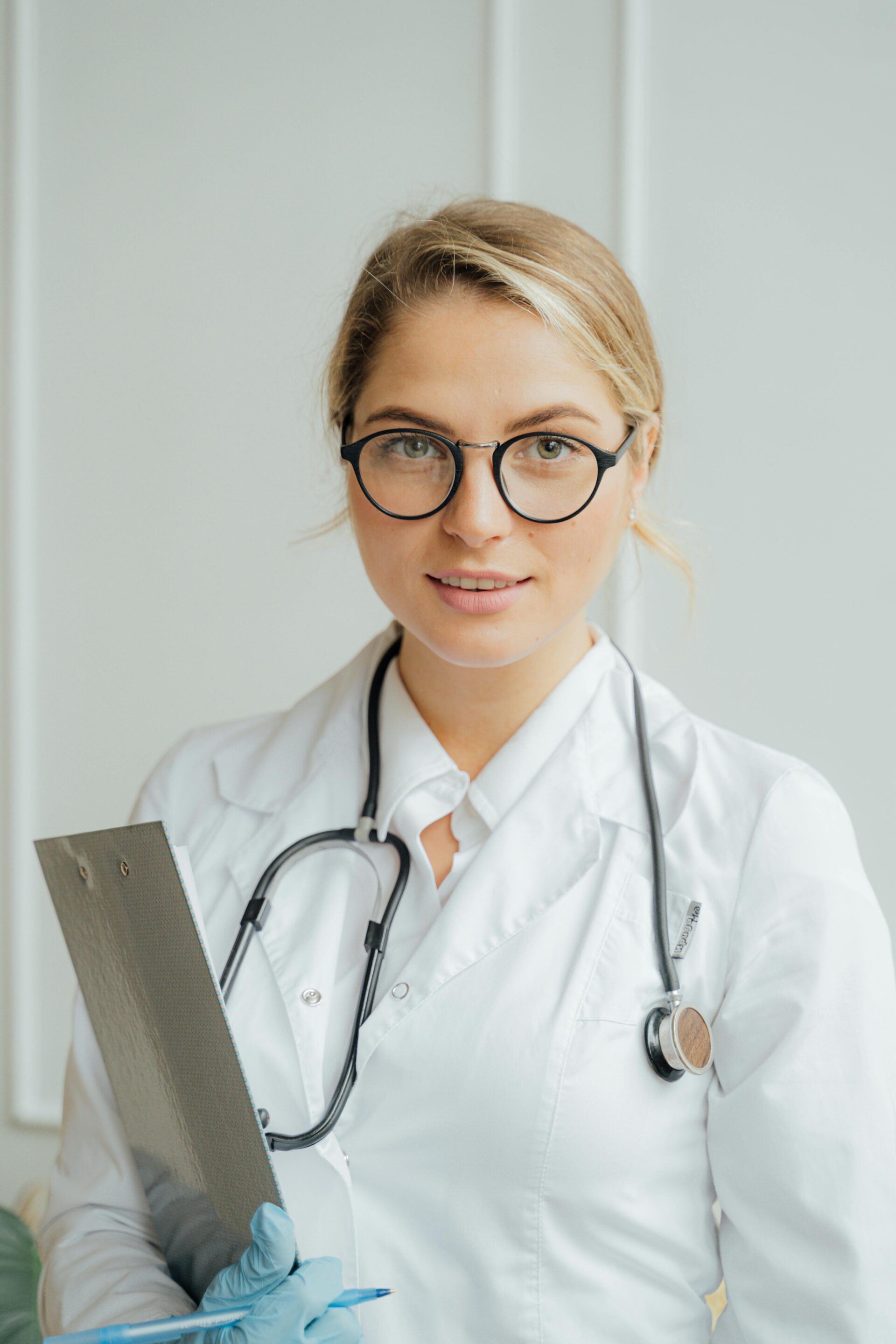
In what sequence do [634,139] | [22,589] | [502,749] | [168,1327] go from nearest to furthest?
[168,1327]
[502,749]
[634,139]
[22,589]

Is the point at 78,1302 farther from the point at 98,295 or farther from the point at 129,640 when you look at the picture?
the point at 98,295

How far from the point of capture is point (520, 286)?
3.36ft

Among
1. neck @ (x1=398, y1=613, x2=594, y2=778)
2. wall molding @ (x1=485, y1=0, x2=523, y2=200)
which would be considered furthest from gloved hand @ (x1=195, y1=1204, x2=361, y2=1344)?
wall molding @ (x1=485, y1=0, x2=523, y2=200)

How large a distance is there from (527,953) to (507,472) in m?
0.46

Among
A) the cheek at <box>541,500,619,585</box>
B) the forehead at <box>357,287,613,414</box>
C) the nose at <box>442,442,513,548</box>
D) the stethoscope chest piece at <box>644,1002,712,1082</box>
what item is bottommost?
the stethoscope chest piece at <box>644,1002,712,1082</box>

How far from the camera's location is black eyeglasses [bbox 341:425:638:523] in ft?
3.36

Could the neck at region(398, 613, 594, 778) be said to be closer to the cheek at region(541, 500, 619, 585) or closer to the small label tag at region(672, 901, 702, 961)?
the cheek at region(541, 500, 619, 585)

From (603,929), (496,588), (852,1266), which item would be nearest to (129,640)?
(496,588)

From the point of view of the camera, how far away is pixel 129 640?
2.08 metres

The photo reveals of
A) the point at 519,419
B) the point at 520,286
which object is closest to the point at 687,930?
the point at 519,419

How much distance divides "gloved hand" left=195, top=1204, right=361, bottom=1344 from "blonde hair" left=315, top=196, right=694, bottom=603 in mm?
806

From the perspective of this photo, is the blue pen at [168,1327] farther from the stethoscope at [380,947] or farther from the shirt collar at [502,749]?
the shirt collar at [502,749]

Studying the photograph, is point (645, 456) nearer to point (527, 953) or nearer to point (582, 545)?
point (582, 545)

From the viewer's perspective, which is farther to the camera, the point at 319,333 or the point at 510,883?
the point at 319,333
